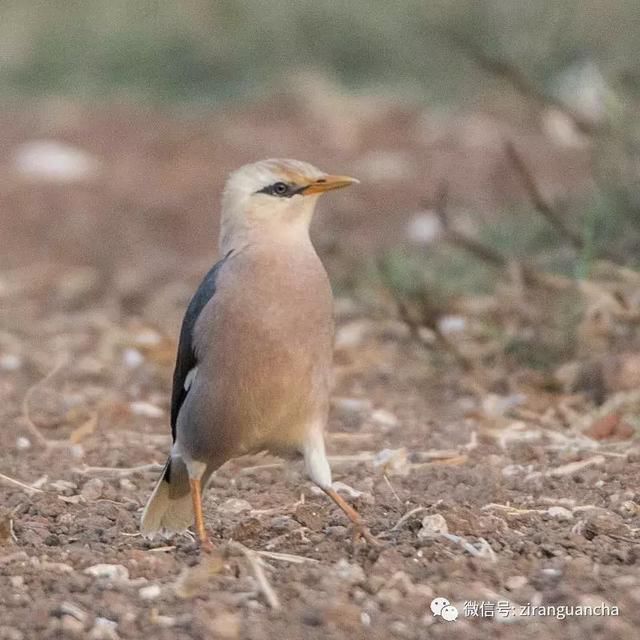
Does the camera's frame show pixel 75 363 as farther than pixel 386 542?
Yes

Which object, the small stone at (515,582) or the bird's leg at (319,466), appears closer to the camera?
the small stone at (515,582)

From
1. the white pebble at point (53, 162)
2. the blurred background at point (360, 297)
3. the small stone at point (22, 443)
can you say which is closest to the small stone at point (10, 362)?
the blurred background at point (360, 297)

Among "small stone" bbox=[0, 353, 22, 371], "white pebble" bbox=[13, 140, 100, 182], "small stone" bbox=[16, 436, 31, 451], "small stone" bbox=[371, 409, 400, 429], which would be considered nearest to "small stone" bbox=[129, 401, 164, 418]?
"small stone" bbox=[16, 436, 31, 451]

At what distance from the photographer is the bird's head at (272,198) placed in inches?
198

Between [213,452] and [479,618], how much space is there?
4.07 feet

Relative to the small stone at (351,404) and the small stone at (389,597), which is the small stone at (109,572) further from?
the small stone at (351,404)

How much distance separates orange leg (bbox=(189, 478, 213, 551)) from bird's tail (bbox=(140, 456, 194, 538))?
0.06 meters

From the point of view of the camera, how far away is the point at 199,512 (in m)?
4.78

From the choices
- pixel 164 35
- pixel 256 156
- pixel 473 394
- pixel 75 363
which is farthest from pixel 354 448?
pixel 164 35

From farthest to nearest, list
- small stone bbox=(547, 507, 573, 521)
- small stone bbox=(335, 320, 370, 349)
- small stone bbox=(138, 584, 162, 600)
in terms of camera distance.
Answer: small stone bbox=(335, 320, 370, 349) → small stone bbox=(547, 507, 573, 521) → small stone bbox=(138, 584, 162, 600)

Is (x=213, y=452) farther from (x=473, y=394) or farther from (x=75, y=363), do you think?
(x=75, y=363)

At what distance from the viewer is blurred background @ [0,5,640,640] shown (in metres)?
4.27

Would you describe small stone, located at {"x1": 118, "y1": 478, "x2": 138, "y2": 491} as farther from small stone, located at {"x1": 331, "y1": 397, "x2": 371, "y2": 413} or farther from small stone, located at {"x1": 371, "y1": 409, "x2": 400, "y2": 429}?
small stone, located at {"x1": 331, "y1": 397, "x2": 371, "y2": 413}

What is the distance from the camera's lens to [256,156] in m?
12.1
